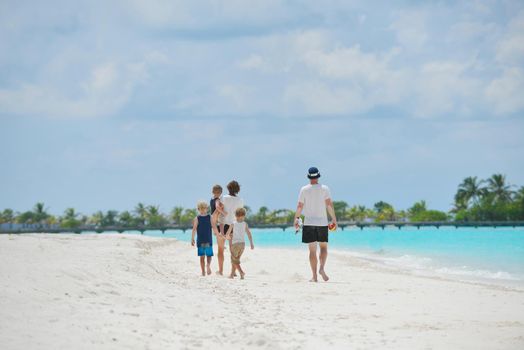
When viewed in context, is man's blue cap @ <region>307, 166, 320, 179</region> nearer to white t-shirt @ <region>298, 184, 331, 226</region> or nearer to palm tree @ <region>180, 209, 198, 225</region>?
white t-shirt @ <region>298, 184, 331, 226</region>

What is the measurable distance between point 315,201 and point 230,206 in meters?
1.72

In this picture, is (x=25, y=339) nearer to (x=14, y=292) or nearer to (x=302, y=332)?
(x=14, y=292)

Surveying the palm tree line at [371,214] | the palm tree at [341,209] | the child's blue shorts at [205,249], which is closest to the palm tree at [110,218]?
the palm tree line at [371,214]

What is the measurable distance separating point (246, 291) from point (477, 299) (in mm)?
3482

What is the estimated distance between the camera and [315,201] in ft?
39.5

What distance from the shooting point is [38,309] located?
620 cm

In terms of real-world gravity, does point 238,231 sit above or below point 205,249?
above

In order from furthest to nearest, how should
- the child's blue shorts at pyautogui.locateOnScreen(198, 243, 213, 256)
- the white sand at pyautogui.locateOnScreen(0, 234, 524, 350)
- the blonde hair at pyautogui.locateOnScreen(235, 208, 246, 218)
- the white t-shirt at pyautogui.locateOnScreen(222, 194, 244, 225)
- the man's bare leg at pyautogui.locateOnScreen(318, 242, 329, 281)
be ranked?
the child's blue shorts at pyautogui.locateOnScreen(198, 243, 213, 256) → the white t-shirt at pyautogui.locateOnScreen(222, 194, 244, 225) → the blonde hair at pyautogui.locateOnScreen(235, 208, 246, 218) → the man's bare leg at pyautogui.locateOnScreen(318, 242, 329, 281) → the white sand at pyautogui.locateOnScreen(0, 234, 524, 350)

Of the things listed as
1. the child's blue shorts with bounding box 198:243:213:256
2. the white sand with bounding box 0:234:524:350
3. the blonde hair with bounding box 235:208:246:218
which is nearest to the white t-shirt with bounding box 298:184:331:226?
the blonde hair with bounding box 235:208:246:218

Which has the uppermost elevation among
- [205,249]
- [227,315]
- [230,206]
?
[230,206]

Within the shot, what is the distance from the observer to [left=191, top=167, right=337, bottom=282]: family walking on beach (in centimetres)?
1204

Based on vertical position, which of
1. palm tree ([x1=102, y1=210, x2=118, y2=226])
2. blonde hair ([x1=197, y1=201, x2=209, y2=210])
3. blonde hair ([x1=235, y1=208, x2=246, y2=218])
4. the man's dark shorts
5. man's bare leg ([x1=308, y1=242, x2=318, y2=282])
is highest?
palm tree ([x1=102, y1=210, x2=118, y2=226])

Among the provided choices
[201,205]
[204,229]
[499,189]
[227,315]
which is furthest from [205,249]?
[499,189]

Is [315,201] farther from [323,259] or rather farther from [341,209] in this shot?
[341,209]
